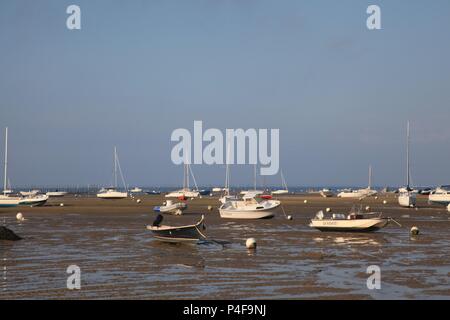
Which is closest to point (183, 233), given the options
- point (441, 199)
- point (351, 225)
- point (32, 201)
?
point (351, 225)

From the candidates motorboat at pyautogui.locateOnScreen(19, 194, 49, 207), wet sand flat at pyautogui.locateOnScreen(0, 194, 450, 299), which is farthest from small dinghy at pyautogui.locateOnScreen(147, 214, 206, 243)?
motorboat at pyautogui.locateOnScreen(19, 194, 49, 207)

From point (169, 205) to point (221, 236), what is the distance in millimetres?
26766

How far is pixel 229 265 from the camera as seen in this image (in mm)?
27359

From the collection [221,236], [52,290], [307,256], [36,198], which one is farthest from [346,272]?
[36,198]

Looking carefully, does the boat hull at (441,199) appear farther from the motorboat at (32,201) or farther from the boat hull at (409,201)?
the motorboat at (32,201)

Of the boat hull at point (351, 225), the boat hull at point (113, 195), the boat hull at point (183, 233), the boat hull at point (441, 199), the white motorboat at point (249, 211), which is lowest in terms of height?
the boat hull at point (113, 195)

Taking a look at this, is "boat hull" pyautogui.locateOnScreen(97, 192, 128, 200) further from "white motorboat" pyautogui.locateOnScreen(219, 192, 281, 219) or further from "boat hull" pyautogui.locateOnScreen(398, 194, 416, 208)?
"white motorboat" pyautogui.locateOnScreen(219, 192, 281, 219)

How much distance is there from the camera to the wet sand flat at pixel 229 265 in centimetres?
2111

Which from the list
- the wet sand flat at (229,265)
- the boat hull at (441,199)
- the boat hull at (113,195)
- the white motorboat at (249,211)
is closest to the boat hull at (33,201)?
the boat hull at (113,195)

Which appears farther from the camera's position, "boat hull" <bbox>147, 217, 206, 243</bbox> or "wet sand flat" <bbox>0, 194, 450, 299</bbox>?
"boat hull" <bbox>147, 217, 206, 243</bbox>

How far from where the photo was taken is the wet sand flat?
21109 millimetres

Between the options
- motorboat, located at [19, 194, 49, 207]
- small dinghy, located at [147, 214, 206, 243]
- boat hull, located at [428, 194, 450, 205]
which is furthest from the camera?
boat hull, located at [428, 194, 450, 205]
